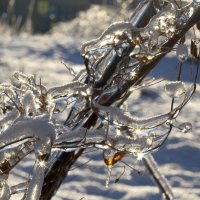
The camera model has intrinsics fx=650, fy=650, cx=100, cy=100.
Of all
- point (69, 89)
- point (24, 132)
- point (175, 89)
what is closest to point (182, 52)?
point (175, 89)

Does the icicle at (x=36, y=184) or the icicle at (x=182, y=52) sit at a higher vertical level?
the icicle at (x=182, y=52)

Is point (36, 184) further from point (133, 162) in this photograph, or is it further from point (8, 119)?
point (133, 162)

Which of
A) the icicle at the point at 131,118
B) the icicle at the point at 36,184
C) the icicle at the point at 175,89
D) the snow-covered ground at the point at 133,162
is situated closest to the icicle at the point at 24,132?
the icicle at the point at 36,184

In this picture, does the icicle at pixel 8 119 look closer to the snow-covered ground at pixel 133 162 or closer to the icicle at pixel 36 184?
the icicle at pixel 36 184

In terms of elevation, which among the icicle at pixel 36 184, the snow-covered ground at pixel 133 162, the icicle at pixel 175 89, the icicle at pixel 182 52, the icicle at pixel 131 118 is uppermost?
the icicle at pixel 182 52

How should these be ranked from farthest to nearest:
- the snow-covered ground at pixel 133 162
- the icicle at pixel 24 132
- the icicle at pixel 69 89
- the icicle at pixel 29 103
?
the snow-covered ground at pixel 133 162 < the icicle at pixel 69 89 < the icicle at pixel 29 103 < the icicle at pixel 24 132

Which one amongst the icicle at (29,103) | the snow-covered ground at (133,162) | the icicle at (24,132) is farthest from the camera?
the snow-covered ground at (133,162)

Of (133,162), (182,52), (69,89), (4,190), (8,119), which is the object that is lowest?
(133,162)

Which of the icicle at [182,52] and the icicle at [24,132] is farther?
the icicle at [182,52]

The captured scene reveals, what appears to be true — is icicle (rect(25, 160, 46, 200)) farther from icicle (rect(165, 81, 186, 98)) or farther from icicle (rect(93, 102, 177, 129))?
icicle (rect(165, 81, 186, 98))

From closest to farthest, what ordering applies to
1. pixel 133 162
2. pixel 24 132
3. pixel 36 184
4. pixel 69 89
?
pixel 24 132, pixel 36 184, pixel 69 89, pixel 133 162

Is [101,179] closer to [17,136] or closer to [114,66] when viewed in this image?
[114,66]
